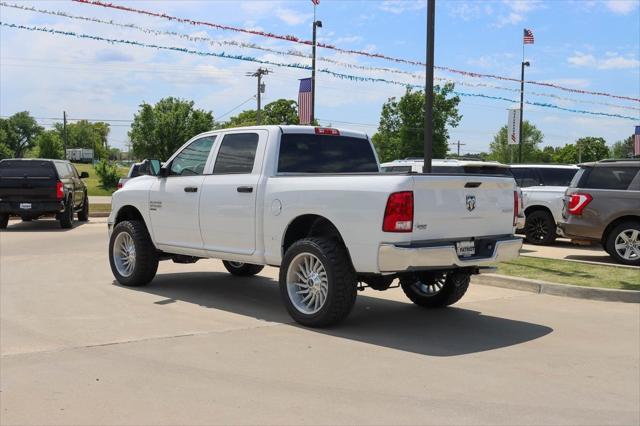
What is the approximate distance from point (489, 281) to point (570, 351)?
3.76 m

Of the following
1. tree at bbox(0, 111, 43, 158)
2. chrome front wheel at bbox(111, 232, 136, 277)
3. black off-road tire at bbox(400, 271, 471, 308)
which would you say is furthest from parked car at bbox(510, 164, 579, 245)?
tree at bbox(0, 111, 43, 158)

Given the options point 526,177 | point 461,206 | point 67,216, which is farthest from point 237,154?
point 67,216

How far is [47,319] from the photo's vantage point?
6961mm

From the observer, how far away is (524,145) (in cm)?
10375

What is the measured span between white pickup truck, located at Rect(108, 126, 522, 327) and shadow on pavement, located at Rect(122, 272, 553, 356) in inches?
11.9

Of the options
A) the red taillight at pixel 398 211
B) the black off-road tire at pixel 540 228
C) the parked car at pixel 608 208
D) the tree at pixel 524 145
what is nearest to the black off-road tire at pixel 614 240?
the parked car at pixel 608 208

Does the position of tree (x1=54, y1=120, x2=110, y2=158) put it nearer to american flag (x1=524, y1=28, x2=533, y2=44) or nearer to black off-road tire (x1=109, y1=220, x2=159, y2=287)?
american flag (x1=524, y1=28, x2=533, y2=44)

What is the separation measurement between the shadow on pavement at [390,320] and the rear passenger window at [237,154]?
1595mm

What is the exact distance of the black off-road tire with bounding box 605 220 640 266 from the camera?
12055 mm

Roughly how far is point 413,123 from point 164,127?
22.2 meters

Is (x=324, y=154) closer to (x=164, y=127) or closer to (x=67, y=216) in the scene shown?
(x=67, y=216)

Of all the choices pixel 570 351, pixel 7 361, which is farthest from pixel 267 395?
pixel 570 351

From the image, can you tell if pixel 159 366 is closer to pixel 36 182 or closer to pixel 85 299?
pixel 85 299

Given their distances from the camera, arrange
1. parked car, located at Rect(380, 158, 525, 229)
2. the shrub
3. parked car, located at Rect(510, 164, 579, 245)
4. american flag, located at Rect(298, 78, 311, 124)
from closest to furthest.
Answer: parked car, located at Rect(380, 158, 525, 229)
parked car, located at Rect(510, 164, 579, 245)
american flag, located at Rect(298, 78, 311, 124)
the shrub
